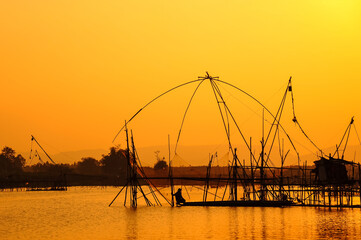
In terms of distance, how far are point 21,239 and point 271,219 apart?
13755mm

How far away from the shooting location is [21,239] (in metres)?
31.6

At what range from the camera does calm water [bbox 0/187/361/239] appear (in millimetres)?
31938

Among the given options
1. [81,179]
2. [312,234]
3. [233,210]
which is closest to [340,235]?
[312,234]

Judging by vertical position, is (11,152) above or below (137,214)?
above

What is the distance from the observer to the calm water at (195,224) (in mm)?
31938

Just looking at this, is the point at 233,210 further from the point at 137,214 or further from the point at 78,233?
the point at 78,233

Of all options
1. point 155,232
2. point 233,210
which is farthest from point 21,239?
point 233,210

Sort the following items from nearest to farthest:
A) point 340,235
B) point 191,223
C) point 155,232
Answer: point 340,235
point 155,232
point 191,223

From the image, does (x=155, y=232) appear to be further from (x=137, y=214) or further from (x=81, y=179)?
(x=81, y=179)

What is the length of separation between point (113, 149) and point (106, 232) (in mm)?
151931

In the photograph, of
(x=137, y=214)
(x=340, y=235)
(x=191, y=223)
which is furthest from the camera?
(x=137, y=214)

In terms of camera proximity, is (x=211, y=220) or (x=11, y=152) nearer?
(x=211, y=220)

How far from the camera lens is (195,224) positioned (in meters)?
36.9

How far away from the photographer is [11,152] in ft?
596
